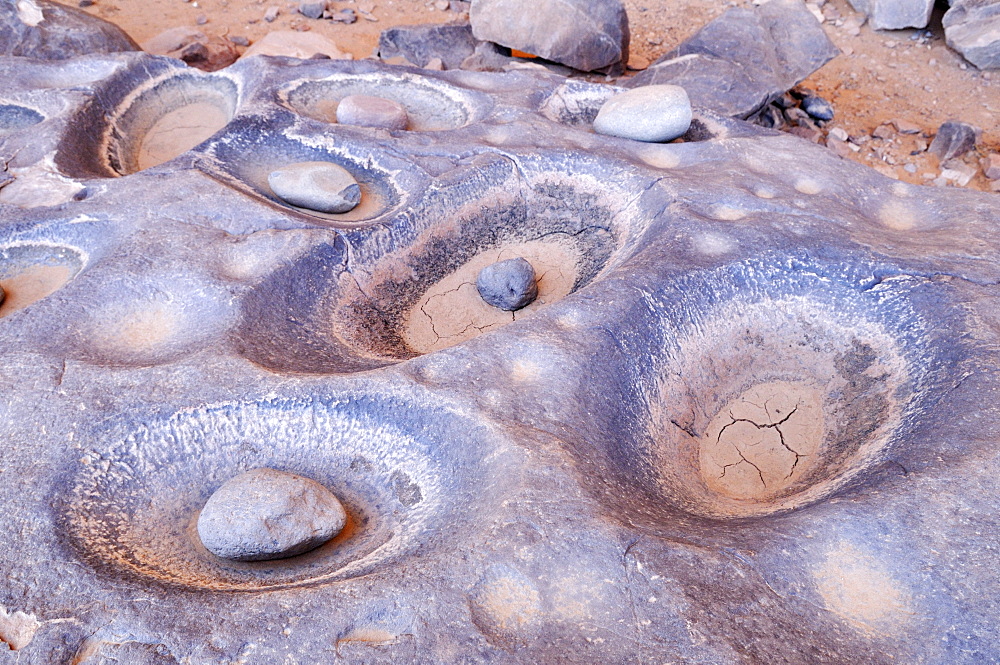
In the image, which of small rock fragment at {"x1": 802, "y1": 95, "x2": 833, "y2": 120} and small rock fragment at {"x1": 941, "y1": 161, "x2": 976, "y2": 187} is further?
small rock fragment at {"x1": 802, "y1": 95, "x2": 833, "y2": 120}

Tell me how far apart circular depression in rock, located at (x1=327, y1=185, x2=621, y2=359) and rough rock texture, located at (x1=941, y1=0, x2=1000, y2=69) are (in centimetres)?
470

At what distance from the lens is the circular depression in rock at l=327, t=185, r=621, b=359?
9.39ft

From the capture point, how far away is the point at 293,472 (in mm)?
2119

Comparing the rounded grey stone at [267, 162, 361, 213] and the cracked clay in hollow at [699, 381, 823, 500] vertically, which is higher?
the rounded grey stone at [267, 162, 361, 213]

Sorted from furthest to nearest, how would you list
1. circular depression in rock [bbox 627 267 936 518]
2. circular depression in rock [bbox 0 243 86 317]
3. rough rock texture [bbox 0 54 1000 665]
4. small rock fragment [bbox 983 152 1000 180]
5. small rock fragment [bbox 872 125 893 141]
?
small rock fragment [bbox 872 125 893 141], small rock fragment [bbox 983 152 1000 180], circular depression in rock [bbox 0 243 86 317], circular depression in rock [bbox 627 267 936 518], rough rock texture [bbox 0 54 1000 665]

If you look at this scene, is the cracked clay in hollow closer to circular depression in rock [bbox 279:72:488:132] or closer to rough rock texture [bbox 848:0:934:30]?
circular depression in rock [bbox 279:72:488:132]

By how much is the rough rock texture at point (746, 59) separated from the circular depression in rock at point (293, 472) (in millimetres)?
3176

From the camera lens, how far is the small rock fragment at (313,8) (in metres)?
7.10

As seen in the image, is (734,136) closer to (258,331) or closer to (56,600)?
(258,331)

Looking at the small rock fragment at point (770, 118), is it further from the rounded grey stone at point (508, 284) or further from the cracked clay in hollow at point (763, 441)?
the cracked clay in hollow at point (763, 441)

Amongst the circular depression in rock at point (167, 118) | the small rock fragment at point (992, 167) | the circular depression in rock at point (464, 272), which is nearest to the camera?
the circular depression in rock at point (464, 272)

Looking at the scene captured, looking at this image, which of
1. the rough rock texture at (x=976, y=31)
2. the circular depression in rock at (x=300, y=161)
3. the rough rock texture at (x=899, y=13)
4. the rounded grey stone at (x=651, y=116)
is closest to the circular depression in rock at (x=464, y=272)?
the circular depression in rock at (x=300, y=161)

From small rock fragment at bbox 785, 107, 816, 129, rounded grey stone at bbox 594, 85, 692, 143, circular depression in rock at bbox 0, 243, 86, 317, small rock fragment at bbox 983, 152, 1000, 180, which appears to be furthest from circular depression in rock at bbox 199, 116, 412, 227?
small rock fragment at bbox 983, 152, 1000, 180

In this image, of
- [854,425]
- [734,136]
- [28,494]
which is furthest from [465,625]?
[734,136]
